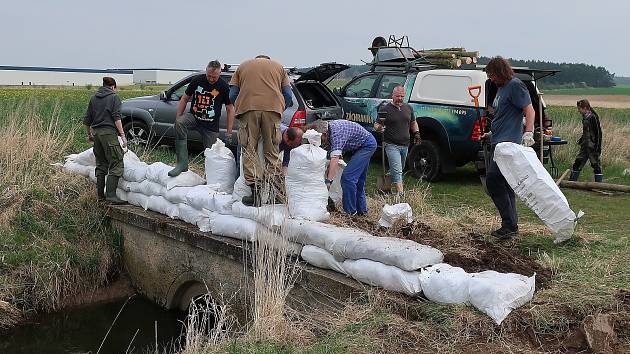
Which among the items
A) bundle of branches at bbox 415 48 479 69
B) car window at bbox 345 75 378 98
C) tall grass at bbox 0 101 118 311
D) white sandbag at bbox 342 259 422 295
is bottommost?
tall grass at bbox 0 101 118 311

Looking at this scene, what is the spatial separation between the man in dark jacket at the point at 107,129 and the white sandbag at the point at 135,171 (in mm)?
91

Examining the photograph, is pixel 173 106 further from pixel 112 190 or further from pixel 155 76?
pixel 155 76

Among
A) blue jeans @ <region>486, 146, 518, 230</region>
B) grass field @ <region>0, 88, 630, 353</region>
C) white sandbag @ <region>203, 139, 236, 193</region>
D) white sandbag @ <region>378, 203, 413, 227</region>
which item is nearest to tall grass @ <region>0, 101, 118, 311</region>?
grass field @ <region>0, 88, 630, 353</region>

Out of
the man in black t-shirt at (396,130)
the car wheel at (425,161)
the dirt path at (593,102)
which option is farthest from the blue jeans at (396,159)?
the dirt path at (593,102)

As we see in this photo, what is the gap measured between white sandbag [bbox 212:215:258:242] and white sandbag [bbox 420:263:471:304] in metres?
1.95

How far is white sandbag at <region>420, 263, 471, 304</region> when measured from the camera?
4.44 m

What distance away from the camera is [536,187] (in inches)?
226

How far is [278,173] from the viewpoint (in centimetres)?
662

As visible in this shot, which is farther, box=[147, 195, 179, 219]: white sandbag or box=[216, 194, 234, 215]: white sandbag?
box=[147, 195, 179, 219]: white sandbag

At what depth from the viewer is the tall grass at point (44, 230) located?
7.53m

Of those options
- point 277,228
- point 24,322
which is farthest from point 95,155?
point 277,228

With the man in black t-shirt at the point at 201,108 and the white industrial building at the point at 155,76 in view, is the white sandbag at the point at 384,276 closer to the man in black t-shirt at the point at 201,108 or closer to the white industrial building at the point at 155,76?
the man in black t-shirt at the point at 201,108

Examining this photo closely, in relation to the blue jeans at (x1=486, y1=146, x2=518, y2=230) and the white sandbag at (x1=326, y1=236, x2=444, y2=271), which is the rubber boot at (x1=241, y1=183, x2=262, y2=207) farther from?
the blue jeans at (x1=486, y1=146, x2=518, y2=230)

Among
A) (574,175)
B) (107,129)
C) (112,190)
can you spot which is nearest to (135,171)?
(112,190)
